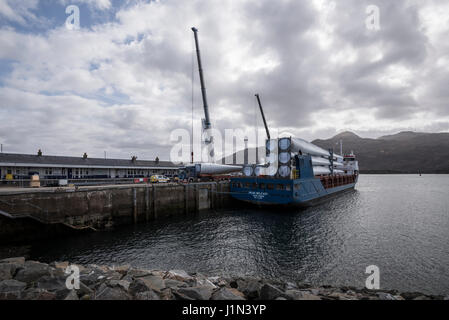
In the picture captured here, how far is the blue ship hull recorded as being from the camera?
31.2 metres

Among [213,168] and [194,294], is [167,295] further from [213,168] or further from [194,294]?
[213,168]

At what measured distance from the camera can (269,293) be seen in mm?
7699

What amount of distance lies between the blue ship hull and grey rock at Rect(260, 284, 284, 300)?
952 inches

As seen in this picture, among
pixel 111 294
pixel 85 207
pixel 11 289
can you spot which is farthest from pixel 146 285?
pixel 85 207

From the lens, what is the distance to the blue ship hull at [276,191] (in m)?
31.2

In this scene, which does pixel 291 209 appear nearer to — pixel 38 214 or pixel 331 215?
pixel 331 215

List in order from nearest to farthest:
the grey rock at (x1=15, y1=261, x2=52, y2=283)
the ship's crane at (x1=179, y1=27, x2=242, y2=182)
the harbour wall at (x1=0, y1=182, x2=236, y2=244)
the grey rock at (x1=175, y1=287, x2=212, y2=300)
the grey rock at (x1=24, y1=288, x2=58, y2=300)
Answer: the grey rock at (x1=24, y1=288, x2=58, y2=300) < the grey rock at (x1=175, y1=287, x2=212, y2=300) < the grey rock at (x1=15, y1=261, x2=52, y2=283) < the harbour wall at (x1=0, y1=182, x2=236, y2=244) < the ship's crane at (x1=179, y1=27, x2=242, y2=182)

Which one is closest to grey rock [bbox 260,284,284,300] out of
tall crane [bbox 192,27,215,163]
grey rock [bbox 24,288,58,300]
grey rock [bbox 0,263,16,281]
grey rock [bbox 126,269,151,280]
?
grey rock [bbox 126,269,151,280]

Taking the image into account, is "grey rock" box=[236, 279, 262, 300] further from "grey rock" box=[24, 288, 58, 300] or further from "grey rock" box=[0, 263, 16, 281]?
"grey rock" box=[0, 263, 16, 281]

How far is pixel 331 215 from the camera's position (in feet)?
96.5

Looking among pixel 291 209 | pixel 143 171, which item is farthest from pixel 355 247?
pixel 143 171

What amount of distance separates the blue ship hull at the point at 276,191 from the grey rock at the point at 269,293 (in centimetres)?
2417

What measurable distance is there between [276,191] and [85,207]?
23913mm
